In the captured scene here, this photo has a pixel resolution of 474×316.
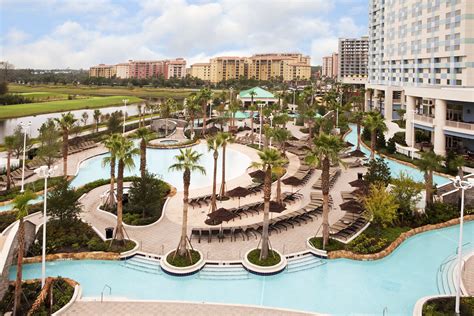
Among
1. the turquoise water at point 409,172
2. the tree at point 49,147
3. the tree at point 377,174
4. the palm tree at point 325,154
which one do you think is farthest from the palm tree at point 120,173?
the turquoise water at point 409,172

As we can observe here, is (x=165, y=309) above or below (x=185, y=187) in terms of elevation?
below

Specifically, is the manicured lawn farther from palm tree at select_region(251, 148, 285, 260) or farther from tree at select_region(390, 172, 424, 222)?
tree at select_region(390, 172, 424, 222)

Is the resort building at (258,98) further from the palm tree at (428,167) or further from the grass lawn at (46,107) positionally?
the palm tree at (428,167)

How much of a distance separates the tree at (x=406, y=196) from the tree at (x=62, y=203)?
20073 mm

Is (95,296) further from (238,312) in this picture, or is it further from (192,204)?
(192,204)

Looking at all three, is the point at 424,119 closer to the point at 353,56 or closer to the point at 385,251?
the point at 385,251

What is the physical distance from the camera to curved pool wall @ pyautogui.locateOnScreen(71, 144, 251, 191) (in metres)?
35.3

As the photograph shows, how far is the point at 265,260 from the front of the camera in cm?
1917

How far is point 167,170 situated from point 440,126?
29024 mm

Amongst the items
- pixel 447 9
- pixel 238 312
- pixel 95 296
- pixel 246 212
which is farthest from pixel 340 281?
pixel 447 9

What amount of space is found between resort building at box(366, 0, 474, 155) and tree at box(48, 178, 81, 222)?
3539cm

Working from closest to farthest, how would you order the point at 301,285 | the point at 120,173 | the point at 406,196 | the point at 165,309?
the point at 165,309, the point at 301,285, the point at 120,173, the point at 406,196

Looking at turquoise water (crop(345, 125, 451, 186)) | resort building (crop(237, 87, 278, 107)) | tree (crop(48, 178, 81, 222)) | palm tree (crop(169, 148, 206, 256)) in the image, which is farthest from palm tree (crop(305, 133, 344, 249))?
resort building (crop(237, 87, 278, 107))

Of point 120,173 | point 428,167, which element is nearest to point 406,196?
point 428,167
